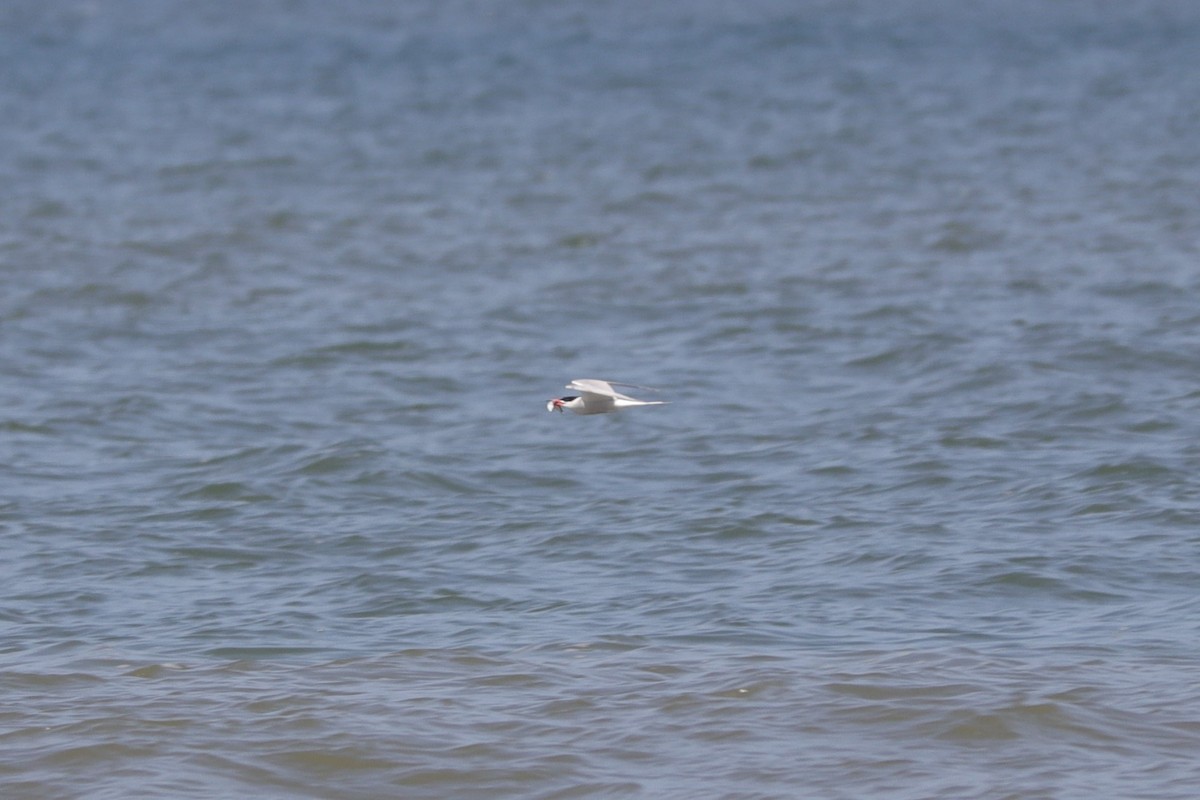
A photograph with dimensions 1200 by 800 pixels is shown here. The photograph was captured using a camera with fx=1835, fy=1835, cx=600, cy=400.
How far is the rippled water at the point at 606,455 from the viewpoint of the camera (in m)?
7.54

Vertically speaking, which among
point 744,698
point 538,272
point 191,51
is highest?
point 191,51

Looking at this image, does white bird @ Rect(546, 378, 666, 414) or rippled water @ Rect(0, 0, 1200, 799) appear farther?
white bird @ Rect(546, 378, 666, 414)

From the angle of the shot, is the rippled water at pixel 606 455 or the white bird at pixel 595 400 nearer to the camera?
the rippled water at pixel 606 455

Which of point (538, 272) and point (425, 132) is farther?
point (425, 132)

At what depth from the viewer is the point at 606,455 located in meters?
11.9

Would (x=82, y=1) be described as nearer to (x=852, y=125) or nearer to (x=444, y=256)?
(x=852, y=125)

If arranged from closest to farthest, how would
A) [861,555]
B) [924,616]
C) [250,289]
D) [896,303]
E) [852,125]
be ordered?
[924,616], [861,555], [896,303], [250,289], [852,125]

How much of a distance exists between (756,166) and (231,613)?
1406 centimetres

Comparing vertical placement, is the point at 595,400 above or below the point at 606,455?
above

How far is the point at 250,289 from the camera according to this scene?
16.8 meters

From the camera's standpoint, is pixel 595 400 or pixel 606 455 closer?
pixel 595 400

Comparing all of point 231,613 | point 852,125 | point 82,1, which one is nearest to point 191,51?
point 82,1

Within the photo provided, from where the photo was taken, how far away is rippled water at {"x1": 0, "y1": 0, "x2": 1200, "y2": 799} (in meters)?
7.54

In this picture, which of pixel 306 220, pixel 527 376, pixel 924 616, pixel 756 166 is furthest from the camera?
pixel 756 166
